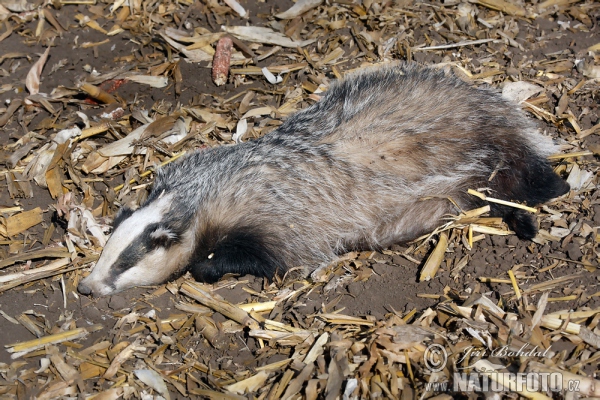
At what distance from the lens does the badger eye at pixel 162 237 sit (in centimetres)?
379

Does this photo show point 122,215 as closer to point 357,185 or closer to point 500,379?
point 357,185

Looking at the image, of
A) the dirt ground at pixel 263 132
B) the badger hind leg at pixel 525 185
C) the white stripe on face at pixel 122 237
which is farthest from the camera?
the badger hind leg at pixel 525 185

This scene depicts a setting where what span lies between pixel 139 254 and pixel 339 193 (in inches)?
53.1

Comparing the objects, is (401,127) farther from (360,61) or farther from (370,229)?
(360,61)

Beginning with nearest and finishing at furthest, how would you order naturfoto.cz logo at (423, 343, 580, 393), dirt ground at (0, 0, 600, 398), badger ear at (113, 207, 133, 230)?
naturfoto.cz logo at (423, 343, 580, 393) < dirt ground at (0, 0, 600, 398) < badger ear at (113, 207, 133, 230)

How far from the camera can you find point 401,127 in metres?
3.95

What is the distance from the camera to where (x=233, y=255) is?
12.7 ft

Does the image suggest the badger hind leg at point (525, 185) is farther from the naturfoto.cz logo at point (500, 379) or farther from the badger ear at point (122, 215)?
the badger ear at point (122, 215)

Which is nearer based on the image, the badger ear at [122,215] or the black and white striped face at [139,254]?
the black and white striped face at [139,254]

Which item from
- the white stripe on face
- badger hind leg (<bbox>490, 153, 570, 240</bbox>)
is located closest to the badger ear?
the white stripe on face

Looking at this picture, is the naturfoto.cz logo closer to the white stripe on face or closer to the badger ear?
the white stripe on face

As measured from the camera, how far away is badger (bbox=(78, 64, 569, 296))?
3.86 metres

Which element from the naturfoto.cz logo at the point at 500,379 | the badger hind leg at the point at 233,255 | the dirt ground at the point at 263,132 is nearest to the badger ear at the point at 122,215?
the dirt ground at the point at 263,132

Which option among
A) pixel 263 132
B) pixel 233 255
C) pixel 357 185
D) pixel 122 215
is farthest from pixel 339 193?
pixel 122 215
